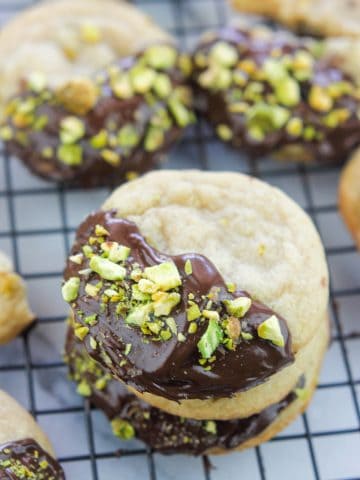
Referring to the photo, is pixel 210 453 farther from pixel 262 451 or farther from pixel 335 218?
pixel 335 218

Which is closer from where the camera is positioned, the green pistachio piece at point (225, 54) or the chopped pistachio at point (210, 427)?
the chopped pistachio at point (210, 427)

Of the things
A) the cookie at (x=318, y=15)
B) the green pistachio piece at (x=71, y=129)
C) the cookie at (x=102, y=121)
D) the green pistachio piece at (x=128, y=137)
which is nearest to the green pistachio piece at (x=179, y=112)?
the cookie at (x=102, y=121)

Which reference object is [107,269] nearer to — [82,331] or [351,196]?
[82,331]

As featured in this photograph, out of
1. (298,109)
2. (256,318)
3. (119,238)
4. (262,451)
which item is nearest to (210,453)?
(262,451)

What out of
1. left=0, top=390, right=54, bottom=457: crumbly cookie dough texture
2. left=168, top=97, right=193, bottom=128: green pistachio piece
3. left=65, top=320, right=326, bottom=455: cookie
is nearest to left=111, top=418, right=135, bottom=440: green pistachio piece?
left=65, top=320, right=326, bottom=455: cookie

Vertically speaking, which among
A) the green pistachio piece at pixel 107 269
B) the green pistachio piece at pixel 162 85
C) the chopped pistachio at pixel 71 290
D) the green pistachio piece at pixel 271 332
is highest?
the green pistachio piece at pixel 162 85

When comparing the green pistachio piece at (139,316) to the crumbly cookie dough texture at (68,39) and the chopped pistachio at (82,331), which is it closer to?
the chopped pistachio at (82,331)

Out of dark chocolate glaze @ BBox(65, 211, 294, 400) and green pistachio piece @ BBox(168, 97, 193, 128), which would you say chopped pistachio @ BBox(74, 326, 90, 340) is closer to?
dark chocolate glaze @ BBox(65, 211, 294, 400)
